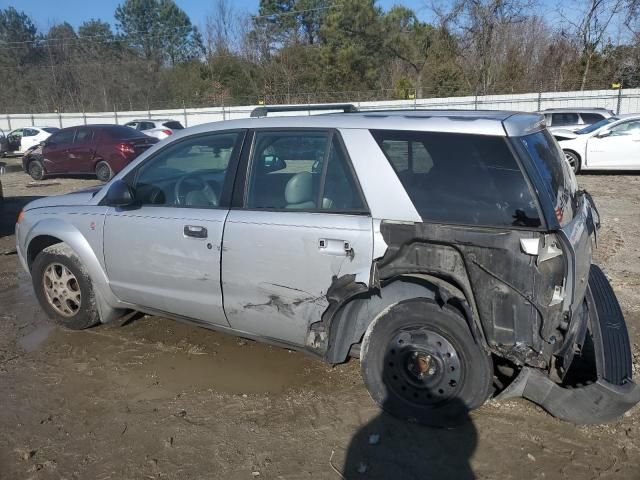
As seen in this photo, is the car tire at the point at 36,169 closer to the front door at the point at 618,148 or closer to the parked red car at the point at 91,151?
the parked red car at the point at 91,151

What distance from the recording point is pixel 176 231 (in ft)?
12.1

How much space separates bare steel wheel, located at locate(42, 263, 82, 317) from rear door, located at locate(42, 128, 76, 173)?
11541mm

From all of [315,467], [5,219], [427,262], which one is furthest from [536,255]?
[5,219]

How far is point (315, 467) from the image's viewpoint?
9.37 ft

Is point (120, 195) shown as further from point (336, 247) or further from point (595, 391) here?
point (595, 391)

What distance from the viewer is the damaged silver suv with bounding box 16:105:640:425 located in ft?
9.33

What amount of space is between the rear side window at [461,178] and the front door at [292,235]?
319mm

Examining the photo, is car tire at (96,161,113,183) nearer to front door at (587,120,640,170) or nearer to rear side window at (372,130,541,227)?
front door at (587,120,640,170)

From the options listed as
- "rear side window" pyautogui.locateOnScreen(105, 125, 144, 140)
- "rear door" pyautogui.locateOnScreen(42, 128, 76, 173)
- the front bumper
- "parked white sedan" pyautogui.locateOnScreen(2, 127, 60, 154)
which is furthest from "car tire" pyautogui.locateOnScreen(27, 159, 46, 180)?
the front bumper

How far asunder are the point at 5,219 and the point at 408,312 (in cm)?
919

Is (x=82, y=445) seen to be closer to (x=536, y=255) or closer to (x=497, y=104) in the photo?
(x=536, y=255)

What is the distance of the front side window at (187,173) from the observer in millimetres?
3752

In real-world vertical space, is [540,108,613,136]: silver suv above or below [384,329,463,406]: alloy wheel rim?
above

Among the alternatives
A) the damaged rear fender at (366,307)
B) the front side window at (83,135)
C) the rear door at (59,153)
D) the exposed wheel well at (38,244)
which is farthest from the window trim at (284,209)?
the rear door at (59,153)
